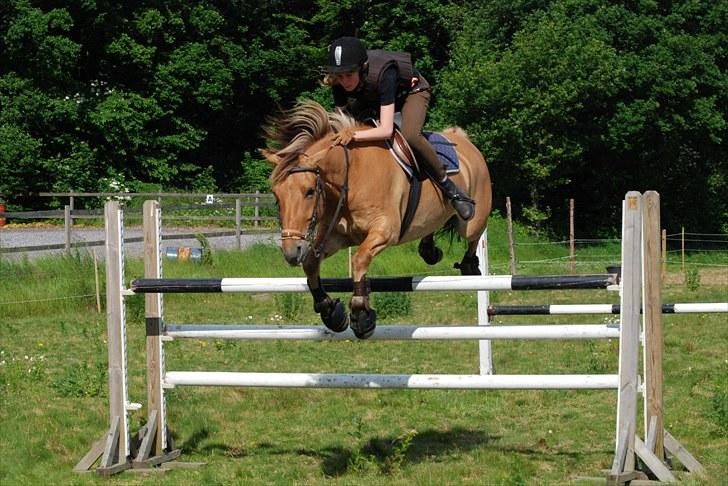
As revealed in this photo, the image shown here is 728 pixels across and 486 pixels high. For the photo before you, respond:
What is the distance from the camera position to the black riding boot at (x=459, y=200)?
712 cm

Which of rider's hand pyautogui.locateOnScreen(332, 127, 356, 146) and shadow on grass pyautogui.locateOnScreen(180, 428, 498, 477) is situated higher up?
rider's hand pyautogui.locateOnScreen(332, 127, 356, 146)

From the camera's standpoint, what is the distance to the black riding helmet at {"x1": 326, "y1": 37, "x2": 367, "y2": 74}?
640 cm

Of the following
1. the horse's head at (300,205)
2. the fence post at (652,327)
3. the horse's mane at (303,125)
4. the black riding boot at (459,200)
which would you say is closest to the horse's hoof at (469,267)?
the black riding boot at (459,200)

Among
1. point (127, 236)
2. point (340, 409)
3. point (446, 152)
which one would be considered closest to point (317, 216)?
point (446, 152)

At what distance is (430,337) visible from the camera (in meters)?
6.41

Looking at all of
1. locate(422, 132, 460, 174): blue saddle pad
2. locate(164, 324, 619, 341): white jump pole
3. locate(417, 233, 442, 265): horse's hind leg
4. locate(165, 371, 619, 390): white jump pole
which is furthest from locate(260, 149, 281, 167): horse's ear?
locate(417, 233, 442, 265): horse's hind leg

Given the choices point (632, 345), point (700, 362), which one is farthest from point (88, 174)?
point (632, 345)

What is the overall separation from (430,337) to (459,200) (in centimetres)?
115

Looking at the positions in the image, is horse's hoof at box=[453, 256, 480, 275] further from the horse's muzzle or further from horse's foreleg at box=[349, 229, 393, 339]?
the horse's muzzle

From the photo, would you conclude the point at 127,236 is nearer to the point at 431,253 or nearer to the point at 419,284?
the point at 431,253

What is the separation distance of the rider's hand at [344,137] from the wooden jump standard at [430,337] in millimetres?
818

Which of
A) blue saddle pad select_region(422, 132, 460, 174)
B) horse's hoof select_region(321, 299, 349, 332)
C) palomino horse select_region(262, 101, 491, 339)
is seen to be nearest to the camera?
palomino horse select_region(262, 101, 491, 339)

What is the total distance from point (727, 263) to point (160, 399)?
25223 mm

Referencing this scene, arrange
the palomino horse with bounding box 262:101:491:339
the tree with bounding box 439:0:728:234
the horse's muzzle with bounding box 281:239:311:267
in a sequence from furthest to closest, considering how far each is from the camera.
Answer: the tree with bounding box 439:0:728:234, the palomino horse with bounding box 262:101:491:339, the horse's muzzle with bounding box 281:239:311:267
